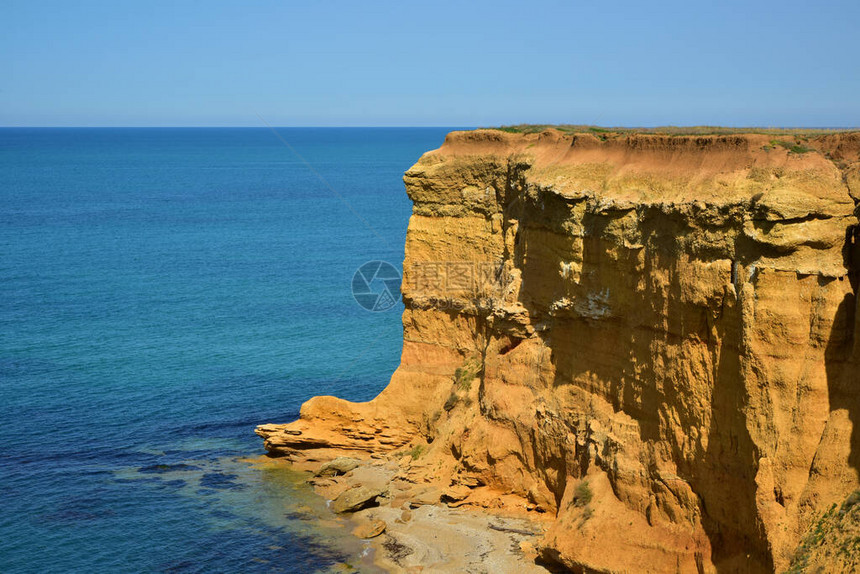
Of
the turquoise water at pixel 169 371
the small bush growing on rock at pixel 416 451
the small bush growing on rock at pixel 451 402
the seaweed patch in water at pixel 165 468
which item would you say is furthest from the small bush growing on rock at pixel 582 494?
the seaweed patch in water at pixel 165 468

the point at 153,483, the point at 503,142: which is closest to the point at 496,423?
the point at 503,142

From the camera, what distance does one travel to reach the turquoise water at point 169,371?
3847cm

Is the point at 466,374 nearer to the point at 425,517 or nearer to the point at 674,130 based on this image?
the point at 425,517

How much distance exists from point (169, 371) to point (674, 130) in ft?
125

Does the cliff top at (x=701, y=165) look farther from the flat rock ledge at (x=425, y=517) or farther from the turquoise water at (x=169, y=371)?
the turquoise water at (x=169, y=371)

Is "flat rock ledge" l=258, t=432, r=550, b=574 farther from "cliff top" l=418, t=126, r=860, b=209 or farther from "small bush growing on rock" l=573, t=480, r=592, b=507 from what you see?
"cliff top" l=418, t=126, r=860, b=209

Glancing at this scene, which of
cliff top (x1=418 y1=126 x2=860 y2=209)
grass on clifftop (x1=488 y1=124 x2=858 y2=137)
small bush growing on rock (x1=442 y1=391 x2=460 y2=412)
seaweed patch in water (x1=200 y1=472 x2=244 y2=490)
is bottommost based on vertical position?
seaweed patch in water (x1=200 y1=472 x2=244 y2=490)

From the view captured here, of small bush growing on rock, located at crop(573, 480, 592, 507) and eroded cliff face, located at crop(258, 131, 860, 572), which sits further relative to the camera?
small bush growing on rock, located at crop(573, 480, 592, 507)

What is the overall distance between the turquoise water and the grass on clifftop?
20154mm

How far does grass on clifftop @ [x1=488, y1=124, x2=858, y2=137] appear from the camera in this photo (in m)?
32.0

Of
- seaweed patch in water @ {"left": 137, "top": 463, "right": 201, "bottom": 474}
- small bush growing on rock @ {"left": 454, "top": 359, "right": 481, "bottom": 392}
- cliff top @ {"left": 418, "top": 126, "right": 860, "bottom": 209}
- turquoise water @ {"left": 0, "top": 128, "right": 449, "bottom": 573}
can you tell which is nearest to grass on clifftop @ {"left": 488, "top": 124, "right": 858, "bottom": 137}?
cliff top @ {"left": 418, "top": 126, "right": 860, "bottom": 209}

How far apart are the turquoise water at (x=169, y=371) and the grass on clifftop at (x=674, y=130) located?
20.2 metres

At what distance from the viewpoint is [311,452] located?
1810 inches

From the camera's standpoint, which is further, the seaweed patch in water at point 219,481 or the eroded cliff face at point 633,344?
the seaweed patch in water at point 219,481
